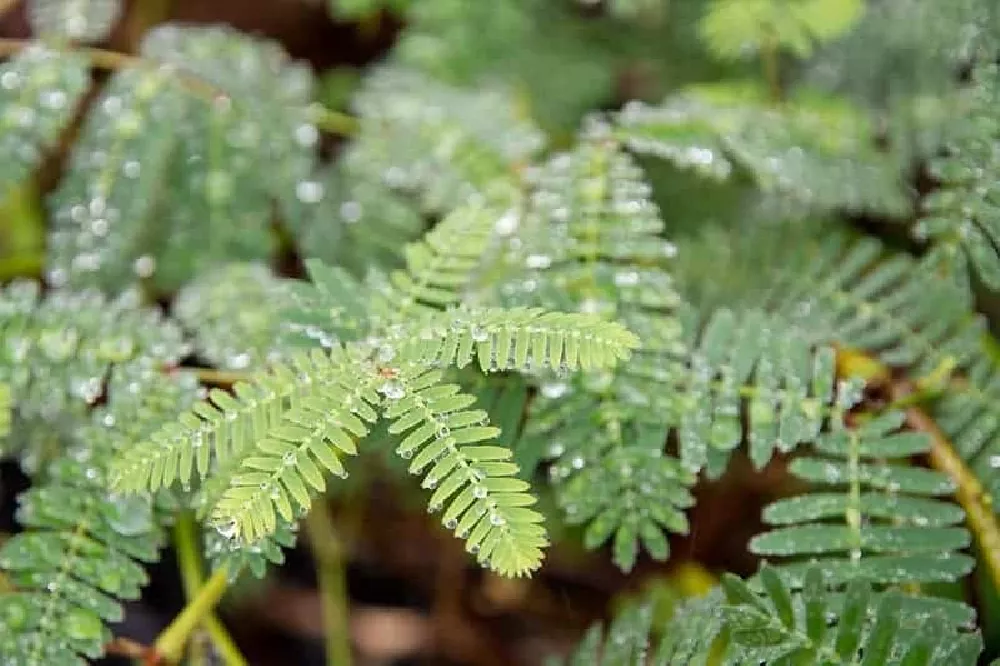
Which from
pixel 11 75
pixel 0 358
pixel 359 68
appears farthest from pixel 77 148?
pixel 359 68

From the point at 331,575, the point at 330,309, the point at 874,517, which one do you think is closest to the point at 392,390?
the point at 330,309

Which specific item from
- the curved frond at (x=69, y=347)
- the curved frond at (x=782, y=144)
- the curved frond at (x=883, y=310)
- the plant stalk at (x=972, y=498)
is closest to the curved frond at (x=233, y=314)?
the curved frond at (x=69, y=347)

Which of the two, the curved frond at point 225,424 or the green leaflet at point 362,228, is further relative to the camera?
the green leaflet at point 362,228

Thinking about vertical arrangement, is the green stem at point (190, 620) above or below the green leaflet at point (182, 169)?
below

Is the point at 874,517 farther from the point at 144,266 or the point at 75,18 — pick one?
the point at 75,18

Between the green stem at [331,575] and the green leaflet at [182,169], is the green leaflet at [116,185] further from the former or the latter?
the green stem at [331,575]

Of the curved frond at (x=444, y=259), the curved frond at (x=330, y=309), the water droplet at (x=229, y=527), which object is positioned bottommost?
the water droplet at (x=229, y=527)
